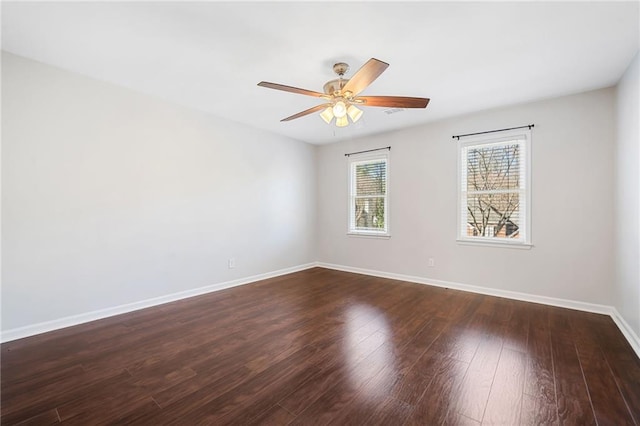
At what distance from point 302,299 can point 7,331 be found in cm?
278

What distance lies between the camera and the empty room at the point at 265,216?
1838mm

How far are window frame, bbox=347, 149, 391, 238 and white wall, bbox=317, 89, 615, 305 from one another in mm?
114

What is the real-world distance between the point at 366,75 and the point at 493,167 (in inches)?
107

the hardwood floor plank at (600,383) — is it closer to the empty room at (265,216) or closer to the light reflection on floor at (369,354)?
the empty room at (265,216)

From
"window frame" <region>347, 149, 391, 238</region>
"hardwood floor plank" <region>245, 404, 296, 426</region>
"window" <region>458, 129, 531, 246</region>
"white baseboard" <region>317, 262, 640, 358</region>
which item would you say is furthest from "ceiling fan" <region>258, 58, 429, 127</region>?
"white baseboard" <region>317, 262, 640, 358</region>

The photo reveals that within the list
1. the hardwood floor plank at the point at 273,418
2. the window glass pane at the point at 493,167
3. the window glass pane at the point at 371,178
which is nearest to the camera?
the hardwood floor plank at the point at 273,418

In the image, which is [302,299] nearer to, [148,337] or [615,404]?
[148,337]

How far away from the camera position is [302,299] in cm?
362

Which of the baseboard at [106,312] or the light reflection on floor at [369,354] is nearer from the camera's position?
the light reflection on floor at [369,354]

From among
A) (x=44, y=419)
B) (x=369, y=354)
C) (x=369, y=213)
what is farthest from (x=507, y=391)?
(x=369, y=213)

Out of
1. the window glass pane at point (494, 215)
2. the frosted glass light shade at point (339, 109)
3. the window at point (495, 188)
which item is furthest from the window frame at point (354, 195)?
the frosted glass light shade at point (339, 109)

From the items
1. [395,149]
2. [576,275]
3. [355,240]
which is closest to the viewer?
[576,275]

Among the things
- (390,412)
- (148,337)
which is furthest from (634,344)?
(148,337)

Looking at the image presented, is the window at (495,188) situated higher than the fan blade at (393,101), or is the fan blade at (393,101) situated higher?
the fan blade at (393,101)
